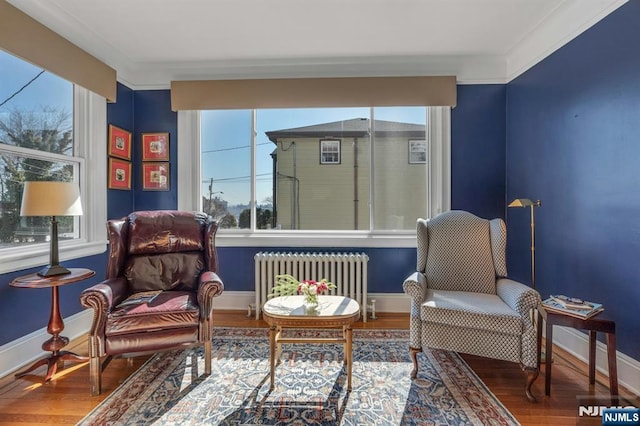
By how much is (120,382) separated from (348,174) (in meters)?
2.63

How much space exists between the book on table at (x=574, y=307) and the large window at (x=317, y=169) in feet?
4.93

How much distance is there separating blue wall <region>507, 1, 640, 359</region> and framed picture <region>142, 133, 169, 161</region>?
12.0 ft

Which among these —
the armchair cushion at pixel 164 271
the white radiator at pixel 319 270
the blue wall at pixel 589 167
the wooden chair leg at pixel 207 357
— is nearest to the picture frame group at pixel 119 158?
the armchair cushion at pixel 164 271

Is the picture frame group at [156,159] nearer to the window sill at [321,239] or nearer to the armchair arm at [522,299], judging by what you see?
the window sill at [321,239]

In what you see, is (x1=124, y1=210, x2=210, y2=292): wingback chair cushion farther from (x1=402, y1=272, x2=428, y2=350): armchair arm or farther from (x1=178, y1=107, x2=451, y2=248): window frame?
(x1=402, y1=272, x2=428, y2=350): armchair arm

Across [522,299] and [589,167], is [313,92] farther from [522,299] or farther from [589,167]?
[522,299]

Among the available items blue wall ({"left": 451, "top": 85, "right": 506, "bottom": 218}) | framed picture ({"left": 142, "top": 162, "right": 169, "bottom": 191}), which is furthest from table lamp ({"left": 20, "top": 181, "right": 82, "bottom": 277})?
blue wall ({"left": 451, "top": 85, "right": 506, "bottom": 218})

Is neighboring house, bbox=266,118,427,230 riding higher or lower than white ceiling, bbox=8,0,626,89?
lower

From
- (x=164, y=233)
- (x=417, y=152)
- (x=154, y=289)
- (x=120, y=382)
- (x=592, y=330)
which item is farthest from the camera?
(x=417, y=152)

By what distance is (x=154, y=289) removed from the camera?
234 centimetres

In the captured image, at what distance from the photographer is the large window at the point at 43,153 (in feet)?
7.00

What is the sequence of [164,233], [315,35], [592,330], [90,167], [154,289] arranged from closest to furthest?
1. [592,330]
2. [154,289]
3. [164,233]
4. [315,35]
5. [90,167]

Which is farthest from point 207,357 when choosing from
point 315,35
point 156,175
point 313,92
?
point 315,35

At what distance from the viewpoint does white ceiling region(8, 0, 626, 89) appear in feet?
7.38
